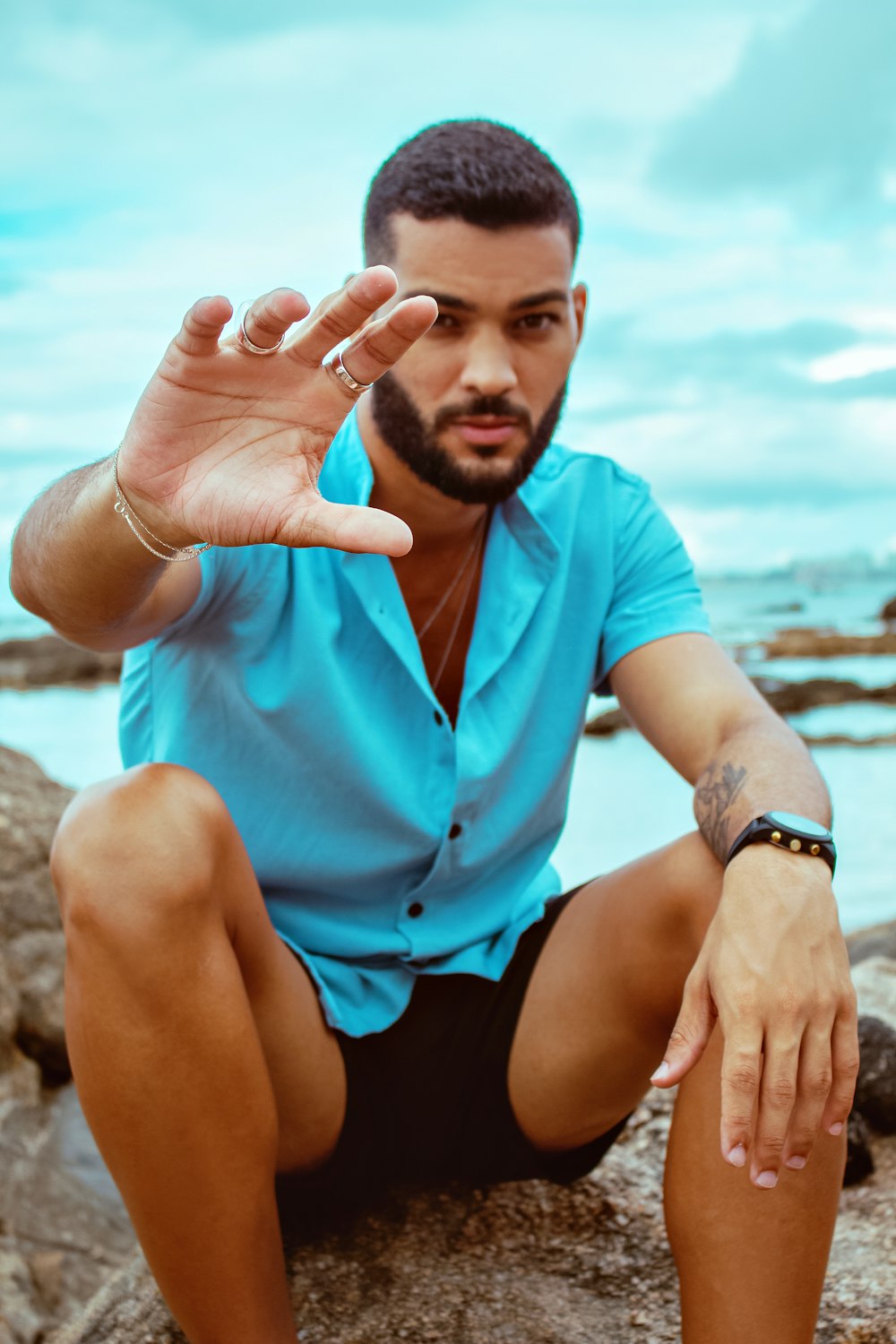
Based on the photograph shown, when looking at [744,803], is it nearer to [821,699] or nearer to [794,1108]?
[794,1108]

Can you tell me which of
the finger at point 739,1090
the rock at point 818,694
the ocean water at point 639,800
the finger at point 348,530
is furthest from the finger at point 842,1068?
the rock at point 818,694

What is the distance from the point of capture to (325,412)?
1.70m

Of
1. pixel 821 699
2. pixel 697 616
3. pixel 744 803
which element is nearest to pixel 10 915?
pixel 697 616

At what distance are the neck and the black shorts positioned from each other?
0.79 meters

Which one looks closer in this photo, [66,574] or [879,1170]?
[66,574]

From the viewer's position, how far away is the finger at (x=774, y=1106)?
4.94 ft

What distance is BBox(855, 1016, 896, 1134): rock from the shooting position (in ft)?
8.91

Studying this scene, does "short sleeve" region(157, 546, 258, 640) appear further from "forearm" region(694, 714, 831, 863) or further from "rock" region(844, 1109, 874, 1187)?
"rock" region(844, 1109, 874, 1187)

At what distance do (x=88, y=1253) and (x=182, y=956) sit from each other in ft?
4.32

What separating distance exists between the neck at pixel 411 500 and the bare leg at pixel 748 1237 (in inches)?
45.7

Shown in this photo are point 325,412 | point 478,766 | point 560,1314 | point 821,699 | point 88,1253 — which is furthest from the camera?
point 821,699

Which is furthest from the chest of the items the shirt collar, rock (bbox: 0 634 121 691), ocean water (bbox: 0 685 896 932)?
rock (bbox: 0 634 121 691)

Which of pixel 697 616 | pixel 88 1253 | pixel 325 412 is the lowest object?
pixel 88 1253

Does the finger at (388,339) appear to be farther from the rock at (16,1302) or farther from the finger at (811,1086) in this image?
the rock at (16,1302)
